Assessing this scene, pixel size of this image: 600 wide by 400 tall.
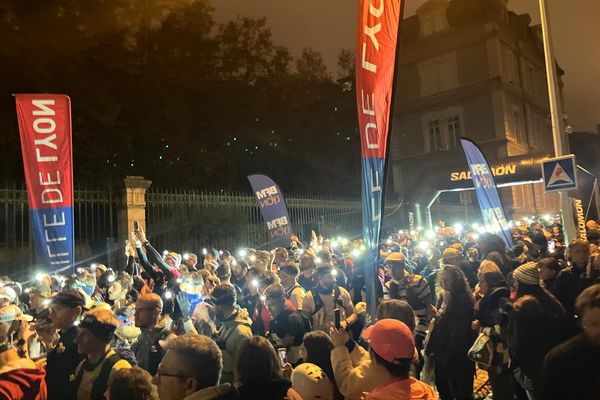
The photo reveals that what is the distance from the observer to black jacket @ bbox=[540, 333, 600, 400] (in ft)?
7.60

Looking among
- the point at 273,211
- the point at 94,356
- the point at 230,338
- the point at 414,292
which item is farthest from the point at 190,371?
the point at 273,211

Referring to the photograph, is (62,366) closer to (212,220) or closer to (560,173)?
(560,173)

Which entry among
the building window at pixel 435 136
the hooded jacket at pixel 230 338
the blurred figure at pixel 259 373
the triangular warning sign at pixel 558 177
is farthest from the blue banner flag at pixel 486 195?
the building window at pixel 435 136

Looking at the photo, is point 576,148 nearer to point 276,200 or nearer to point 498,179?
point 498,179

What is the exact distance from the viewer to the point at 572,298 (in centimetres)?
541

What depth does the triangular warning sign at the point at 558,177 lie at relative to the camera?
311 inches

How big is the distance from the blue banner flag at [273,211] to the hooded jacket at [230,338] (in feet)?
26.4

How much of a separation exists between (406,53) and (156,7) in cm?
2333

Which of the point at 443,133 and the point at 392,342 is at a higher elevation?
the point at 443,133

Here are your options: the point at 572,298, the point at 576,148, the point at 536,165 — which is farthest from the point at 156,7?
the point at 576,148

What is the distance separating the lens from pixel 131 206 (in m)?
13.0

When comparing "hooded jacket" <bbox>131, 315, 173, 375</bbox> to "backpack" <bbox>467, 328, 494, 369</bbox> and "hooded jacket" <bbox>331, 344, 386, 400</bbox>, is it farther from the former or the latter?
"backpack" <bbox>467, 328, 494, 369</bbox>

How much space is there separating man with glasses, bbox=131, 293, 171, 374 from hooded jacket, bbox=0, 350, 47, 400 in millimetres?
1268

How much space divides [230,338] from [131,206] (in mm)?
9800
